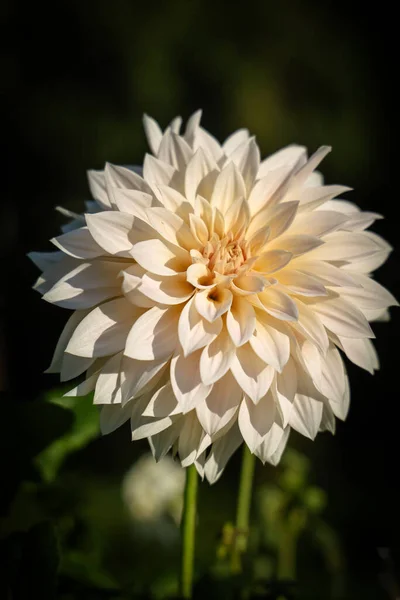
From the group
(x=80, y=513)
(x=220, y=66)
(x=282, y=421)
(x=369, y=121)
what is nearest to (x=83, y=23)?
(x=220, y=66)

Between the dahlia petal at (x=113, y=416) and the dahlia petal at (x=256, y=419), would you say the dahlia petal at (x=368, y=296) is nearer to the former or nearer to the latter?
the dahlia petal at (x=256, y=419)

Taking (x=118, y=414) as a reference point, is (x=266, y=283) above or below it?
above

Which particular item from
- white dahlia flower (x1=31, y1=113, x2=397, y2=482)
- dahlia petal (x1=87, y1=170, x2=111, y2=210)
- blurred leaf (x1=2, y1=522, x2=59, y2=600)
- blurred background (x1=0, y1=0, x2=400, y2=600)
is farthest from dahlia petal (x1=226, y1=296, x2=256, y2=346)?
blurred background (x1=0, y1=0, x2=400, y2=600)

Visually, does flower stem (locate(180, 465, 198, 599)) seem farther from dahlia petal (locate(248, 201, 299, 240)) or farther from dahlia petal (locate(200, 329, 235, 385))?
dahlia petal (locate(248, 201, 299, 240))

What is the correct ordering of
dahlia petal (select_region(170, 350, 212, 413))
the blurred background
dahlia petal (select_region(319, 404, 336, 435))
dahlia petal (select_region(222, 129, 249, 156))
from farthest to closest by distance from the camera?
the blurred background, dahlia petal (select_region(222, 129, 249, 156)), dahlia petal (select_region(319, 404, 336, 435)), dahlia petal (select_region(170, 350, 212, 413))

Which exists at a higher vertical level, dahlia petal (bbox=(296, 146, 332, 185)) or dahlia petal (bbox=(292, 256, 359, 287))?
dahlia petal (bbox=(296, 146, 332, 185))

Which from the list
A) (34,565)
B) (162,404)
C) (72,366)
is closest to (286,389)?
(162,404)

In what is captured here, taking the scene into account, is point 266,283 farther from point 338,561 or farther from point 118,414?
point 338,561
